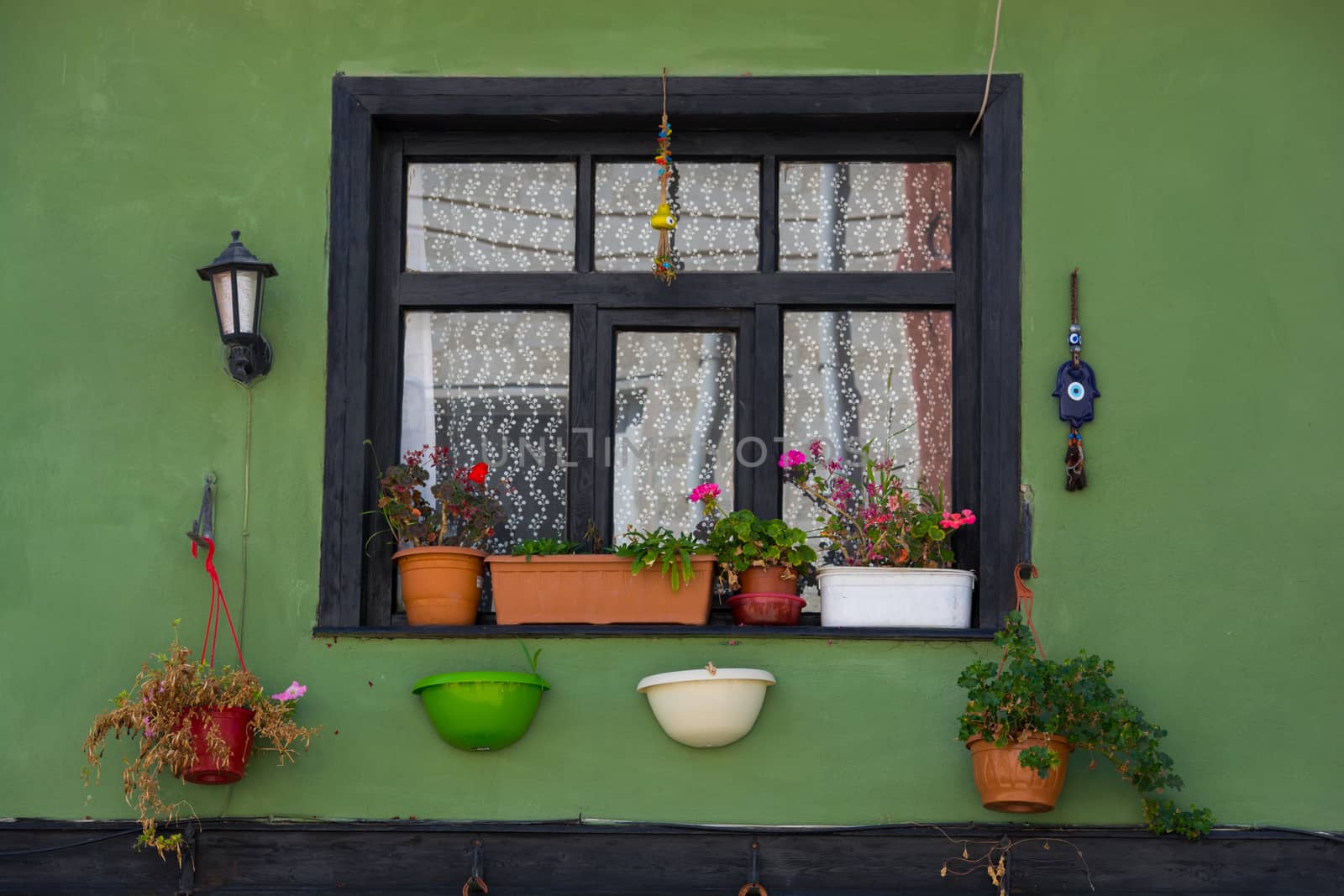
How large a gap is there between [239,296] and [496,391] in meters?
0.84

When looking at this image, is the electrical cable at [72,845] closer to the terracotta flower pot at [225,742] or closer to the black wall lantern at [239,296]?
Result: the terracotta flower pot at [225,742]

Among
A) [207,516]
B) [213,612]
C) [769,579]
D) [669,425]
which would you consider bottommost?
[213,612]

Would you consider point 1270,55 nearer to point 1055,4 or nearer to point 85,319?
point 1055,4

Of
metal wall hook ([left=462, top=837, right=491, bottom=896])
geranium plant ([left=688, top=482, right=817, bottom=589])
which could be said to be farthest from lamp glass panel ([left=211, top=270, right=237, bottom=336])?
metal wall hook ([left=462, top=837, right=491, bottom=896])

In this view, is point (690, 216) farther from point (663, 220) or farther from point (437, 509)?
point (437, 509)

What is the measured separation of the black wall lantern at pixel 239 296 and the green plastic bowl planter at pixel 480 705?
1089 millimetres

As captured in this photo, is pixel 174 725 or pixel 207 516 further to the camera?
pixel 207 516

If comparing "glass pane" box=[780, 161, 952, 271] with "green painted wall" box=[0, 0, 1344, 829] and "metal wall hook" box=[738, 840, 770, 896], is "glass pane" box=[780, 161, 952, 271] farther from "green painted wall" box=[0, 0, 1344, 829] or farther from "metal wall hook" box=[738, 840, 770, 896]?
"metal wall hook" box=[738, 840, 770, 896]

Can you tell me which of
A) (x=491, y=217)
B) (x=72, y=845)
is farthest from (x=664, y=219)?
(x=72, y=845)

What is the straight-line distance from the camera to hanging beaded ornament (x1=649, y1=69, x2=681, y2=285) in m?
6.16

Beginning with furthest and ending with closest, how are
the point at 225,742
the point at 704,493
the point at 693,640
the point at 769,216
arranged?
1. the point at 769,216
2. the point at 704,493
3. the point at 693,640
4. the point at 225,742

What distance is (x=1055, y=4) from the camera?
6.18 meters

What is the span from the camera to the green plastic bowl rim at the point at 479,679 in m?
5.61

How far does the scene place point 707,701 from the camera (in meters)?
5.60
